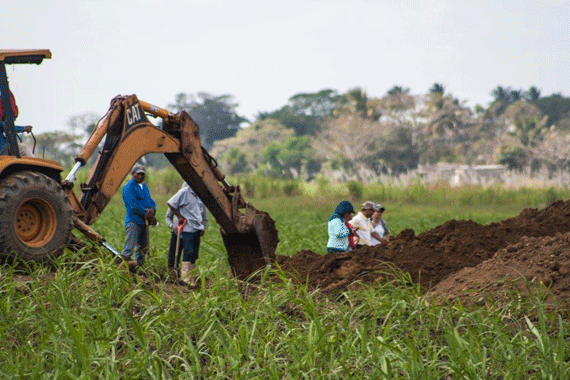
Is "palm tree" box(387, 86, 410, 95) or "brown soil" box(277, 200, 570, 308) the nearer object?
"brown soil" box(277, 200, 570, 308)

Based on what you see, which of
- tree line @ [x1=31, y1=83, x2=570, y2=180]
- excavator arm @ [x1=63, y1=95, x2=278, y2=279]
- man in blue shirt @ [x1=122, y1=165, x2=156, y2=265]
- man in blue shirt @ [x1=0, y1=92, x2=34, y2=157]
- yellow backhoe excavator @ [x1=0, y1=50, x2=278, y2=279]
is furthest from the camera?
tree line @ [x1=31, y1=83, x2=570, y2=180]

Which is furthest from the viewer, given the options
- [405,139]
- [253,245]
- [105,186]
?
[405,139]

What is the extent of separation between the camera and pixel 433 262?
412 inches

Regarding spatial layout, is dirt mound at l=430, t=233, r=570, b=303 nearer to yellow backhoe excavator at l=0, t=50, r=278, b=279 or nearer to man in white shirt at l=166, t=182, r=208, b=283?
yellow backhoe excavator at l=0, t=50, r=278, b=279

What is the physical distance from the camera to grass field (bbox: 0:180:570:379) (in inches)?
245

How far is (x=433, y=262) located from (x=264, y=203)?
23.6 metres

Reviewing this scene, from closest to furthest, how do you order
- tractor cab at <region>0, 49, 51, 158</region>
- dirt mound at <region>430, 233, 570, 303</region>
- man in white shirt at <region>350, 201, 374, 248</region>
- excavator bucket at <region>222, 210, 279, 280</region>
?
dirt mound at <region>430, 233, 570, 303</region> → tractor cab at <region>0, 49, 51, 158</region> → excavator bucket at <region>222, 210, 279, 280</region> → man in white shirt at <region>350, 201, 374, 248</region>

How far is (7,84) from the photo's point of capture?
8.69m

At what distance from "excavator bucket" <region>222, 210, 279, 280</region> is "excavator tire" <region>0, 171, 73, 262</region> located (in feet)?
8.82

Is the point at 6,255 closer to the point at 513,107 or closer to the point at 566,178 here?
the point at 566,178

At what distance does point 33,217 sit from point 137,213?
11.3 feet

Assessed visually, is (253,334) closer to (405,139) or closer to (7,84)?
(7,84)

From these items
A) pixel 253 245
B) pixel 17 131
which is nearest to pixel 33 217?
pixel 17 131

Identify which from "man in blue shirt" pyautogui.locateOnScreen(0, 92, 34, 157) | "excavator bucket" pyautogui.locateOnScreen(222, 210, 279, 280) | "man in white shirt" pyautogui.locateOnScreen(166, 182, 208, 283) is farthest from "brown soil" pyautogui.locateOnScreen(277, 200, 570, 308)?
"man in blue shirt" pyautogui.locateOnScreen(0, 92, 34, 157)
